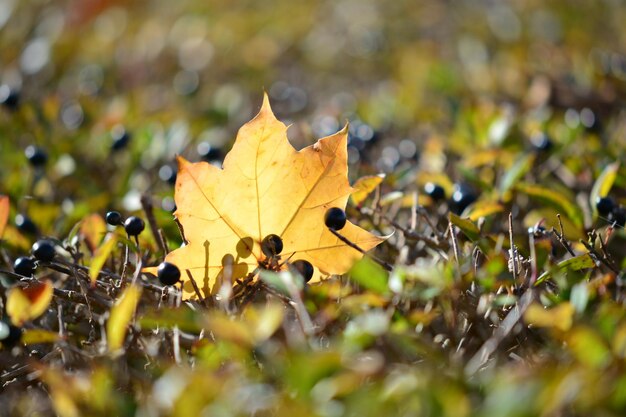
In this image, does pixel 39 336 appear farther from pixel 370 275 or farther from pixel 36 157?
pixel 36 157

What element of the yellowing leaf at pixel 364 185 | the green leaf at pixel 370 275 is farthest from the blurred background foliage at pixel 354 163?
the yellowing leaf at pixel 364 185

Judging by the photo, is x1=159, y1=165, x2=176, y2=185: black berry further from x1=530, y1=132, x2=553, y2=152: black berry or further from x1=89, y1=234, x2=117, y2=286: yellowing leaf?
x1=530, y1=132, x2=553, y2=152: black berry

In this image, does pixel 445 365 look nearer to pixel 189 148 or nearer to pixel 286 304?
pixel 286 304

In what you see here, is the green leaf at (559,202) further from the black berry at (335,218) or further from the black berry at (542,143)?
the black berry at (335,218)

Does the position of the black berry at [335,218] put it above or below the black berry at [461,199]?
above

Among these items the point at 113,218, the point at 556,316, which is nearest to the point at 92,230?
the point at 113,218

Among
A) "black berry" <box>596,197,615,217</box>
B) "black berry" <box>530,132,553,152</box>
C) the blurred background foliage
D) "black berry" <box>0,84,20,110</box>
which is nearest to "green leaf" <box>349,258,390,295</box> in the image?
the blurred background foliage

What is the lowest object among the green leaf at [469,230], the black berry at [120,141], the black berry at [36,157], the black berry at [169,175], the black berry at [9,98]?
the black berry at [120,141]
